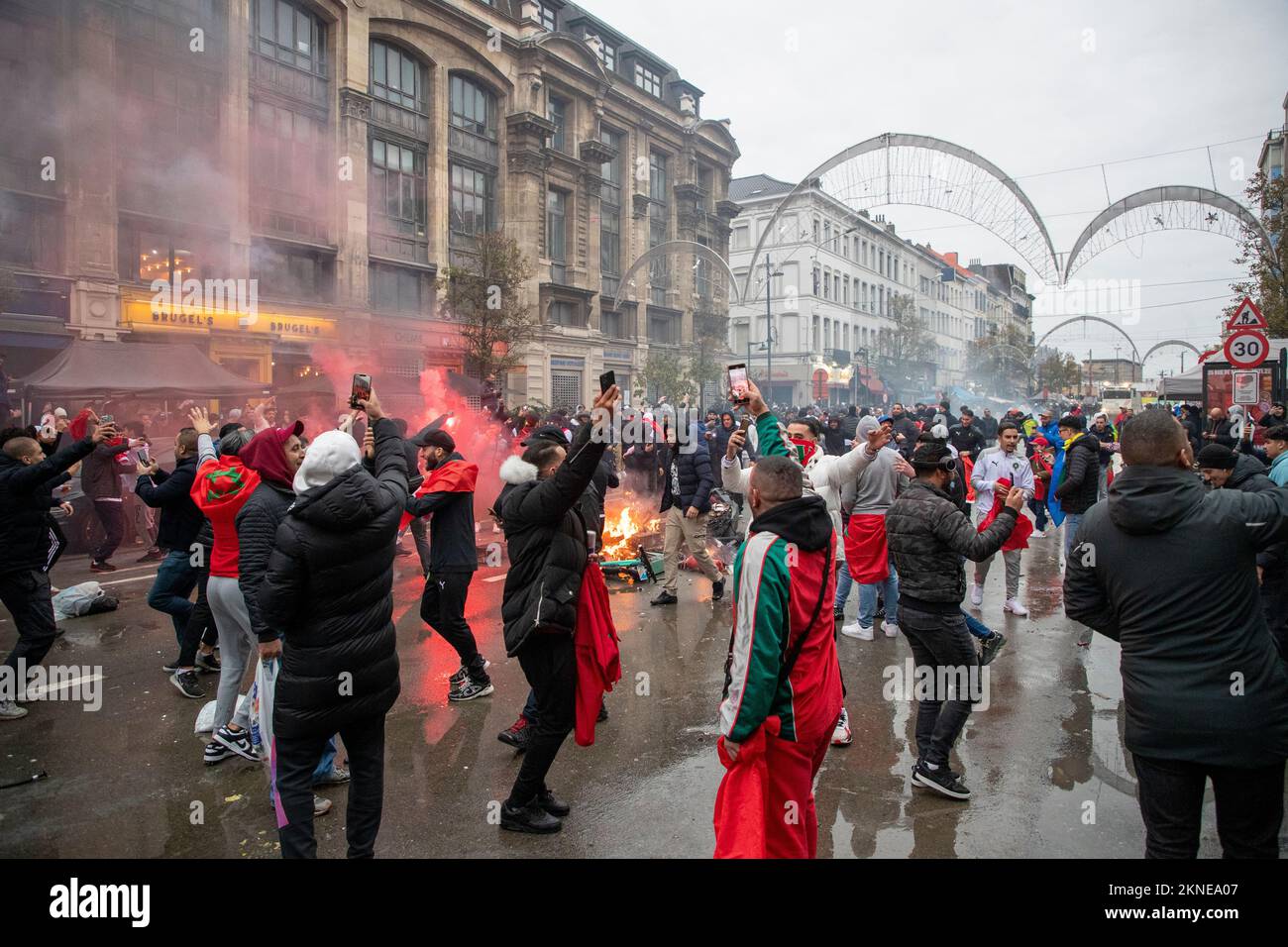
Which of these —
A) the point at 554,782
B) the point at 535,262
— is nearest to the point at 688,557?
the point at 554,782

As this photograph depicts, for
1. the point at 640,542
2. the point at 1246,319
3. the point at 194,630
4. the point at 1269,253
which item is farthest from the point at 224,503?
the point at 1269,253

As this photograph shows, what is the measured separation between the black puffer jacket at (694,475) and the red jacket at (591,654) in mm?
4166

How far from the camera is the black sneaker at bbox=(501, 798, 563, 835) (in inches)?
147

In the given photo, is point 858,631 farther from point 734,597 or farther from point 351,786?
point 351,786

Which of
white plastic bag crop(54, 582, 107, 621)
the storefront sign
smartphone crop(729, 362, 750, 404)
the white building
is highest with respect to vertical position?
the white building

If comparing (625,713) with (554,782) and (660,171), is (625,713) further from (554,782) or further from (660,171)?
(660,171)

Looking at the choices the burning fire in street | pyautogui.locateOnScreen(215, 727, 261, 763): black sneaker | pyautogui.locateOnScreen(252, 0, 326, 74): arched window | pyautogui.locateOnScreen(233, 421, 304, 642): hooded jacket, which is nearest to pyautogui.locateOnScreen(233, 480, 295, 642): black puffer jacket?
pyautogui.locateOnScreen(233, 421, 304, 642): hooded jacket

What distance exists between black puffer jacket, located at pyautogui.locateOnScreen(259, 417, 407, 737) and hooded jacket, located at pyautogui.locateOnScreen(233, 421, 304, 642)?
540mm

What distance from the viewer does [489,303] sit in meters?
24.9

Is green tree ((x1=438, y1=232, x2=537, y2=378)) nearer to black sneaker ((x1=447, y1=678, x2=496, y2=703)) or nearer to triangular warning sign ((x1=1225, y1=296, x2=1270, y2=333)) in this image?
triangular warning sign ((x1=1225, y1=296, x2=1270, y2=333))

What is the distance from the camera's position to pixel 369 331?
25047 millimetres

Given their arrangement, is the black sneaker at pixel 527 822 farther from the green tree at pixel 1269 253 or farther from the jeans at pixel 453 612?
the green tree at pixel 1269 253

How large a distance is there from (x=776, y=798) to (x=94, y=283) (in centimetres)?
2150

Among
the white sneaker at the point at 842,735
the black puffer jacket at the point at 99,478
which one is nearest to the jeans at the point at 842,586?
the white sneaker at the point at 842,735
